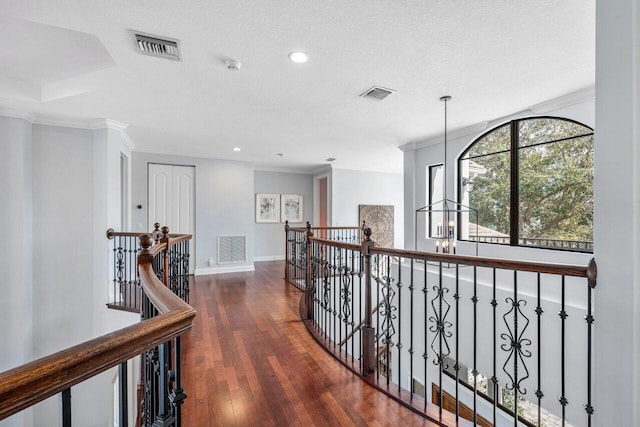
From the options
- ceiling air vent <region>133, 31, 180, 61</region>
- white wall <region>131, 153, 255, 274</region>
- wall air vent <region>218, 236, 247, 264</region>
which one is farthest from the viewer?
wall air vent <region>218, 236, 247, 264</region>

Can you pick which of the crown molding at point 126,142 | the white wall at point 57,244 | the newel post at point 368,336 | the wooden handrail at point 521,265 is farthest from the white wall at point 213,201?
the wooden handrail at point 521,265

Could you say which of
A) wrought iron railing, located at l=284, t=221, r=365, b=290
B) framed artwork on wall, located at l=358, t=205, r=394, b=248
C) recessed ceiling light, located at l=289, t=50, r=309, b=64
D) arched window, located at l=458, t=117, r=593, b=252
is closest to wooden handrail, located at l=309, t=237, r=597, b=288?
recessed ceiling light, located at l=289, t=50, r=309, b=64

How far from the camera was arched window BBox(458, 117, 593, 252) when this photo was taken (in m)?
3.38

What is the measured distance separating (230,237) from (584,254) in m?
6.08

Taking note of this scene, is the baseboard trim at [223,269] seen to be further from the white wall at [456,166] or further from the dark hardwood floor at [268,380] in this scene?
the white wall at [456,166]

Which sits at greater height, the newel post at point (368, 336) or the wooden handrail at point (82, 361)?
the wooden handrail at point (82, 361)

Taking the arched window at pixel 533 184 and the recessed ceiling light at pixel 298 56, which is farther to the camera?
the arched window at pixel 533 184

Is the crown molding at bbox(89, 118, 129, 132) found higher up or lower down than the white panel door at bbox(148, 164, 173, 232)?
higher up

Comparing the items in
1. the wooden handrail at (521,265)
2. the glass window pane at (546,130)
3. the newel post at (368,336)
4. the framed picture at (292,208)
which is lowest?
the newel post at (368,336)

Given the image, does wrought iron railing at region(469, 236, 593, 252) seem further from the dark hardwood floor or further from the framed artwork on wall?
the framed artwork on wall

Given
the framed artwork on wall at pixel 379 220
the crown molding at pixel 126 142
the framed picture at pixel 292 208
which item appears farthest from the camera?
the framed picture at pixel 292 208

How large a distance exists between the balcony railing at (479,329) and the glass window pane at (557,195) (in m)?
0.50

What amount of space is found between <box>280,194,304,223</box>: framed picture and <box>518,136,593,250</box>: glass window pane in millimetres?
5761

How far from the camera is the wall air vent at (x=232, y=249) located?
670 centimetres
